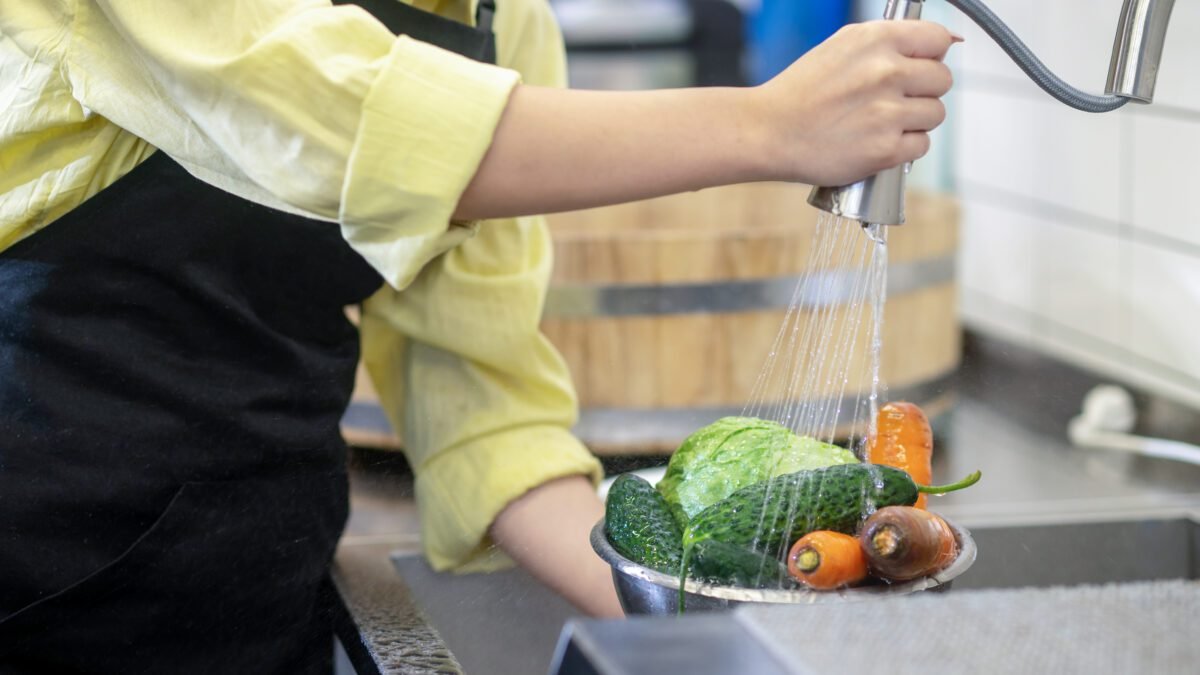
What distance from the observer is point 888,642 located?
0.51 m

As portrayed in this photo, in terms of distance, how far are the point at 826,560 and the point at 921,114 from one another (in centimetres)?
20

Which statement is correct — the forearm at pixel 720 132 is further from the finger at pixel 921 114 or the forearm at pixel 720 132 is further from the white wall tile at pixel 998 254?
the white wall tile at pixel 998 254

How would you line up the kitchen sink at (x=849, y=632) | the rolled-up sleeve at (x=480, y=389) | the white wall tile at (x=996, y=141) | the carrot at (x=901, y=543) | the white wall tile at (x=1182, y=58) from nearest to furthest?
the kitchen sink at (x=849, y=632)
the carrot at (x=901, y=543)
the rolled-up sleeve at (x=480, y=389)
the white wall tile at (x=1182, y=58)
the white wall tile at (x=996, y=141)

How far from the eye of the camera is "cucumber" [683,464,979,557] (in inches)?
25.3

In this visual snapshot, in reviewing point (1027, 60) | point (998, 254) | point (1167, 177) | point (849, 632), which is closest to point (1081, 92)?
point (1027, 60)

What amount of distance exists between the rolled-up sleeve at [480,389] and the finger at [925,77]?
46cm

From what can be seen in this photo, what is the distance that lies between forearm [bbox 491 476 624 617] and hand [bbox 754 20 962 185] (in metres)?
0.37

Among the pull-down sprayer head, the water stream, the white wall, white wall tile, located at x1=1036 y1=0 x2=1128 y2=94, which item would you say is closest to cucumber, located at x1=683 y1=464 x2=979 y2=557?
the water stream

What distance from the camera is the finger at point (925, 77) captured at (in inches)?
24.4

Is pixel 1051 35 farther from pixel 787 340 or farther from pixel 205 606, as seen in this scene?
pixel 205 606

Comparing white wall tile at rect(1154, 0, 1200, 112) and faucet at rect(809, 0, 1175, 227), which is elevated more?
faucet at rect(809, 0, 1175, 227)

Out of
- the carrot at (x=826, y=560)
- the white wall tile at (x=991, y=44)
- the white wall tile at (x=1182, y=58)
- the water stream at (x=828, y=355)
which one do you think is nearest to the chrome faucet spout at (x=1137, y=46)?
the water stream at (x=828, y=355)

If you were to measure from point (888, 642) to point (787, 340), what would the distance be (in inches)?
34.4

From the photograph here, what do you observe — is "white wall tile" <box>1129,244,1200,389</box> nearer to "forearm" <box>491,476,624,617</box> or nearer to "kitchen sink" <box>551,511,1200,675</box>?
"forearm" <box>491,476,624,617</box>
